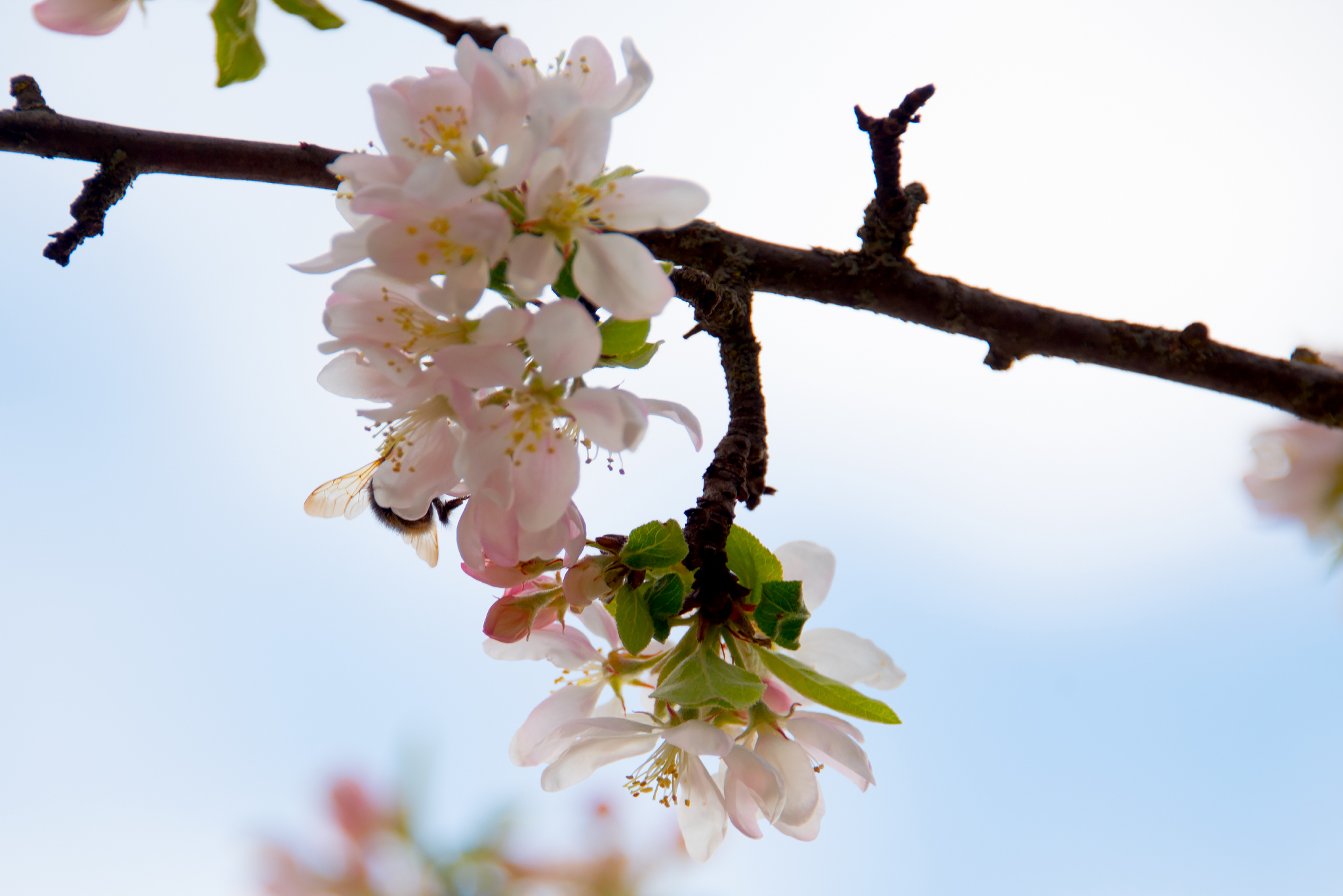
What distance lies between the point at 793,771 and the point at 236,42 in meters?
1.02

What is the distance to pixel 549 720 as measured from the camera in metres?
1.04

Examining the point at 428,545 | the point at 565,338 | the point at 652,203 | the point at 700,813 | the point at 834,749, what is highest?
the point at 652,203

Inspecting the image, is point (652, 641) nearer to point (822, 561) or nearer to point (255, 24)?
point (822, 561)

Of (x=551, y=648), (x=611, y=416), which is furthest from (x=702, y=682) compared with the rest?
(x=611, y=416)

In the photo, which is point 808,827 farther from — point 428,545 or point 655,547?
point 428,545

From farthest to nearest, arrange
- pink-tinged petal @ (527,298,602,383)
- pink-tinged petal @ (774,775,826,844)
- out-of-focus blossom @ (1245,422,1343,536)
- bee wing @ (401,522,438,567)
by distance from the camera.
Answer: out-of-focus blossom @ (1245,422,1343,536), bee wing @ (401,522,438,567), pink-tinged petal @ (774,775,826,844), pink-tinged petal @ (527,298,602,383)

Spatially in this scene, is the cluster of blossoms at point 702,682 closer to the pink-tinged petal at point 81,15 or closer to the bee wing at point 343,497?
the bee wing at point 343,497

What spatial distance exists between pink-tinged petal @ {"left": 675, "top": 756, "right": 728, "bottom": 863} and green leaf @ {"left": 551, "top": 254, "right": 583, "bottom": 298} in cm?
56

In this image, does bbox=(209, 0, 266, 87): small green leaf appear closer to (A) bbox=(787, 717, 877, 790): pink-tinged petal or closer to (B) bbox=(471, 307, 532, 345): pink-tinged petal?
(B) bbox=(471, 307, 532, 345): pink-tinged petal

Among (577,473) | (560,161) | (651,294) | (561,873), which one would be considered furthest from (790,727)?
(561,873)

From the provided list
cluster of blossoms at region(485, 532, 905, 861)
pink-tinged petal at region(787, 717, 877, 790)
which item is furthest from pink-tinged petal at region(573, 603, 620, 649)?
pink-tinged petal at region(787, 717, 877, 790)

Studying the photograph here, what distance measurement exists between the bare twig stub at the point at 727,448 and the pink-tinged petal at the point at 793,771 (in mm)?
151

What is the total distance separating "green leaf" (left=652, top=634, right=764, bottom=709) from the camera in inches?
33.0

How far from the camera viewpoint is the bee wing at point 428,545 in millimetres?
1117
